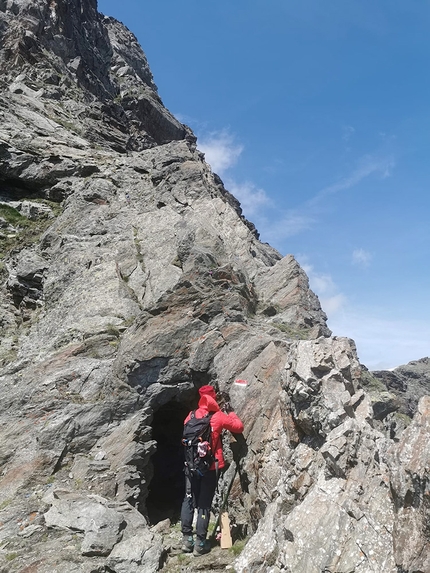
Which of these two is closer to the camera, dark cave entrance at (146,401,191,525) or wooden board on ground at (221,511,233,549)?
wooden board on ground at (221,511,233,549)

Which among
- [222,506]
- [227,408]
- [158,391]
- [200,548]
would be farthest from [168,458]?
[200,548]

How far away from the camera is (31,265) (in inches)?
974

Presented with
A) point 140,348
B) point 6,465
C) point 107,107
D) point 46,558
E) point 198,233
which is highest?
point 107,107

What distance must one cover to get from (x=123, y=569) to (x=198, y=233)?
59.7 ft

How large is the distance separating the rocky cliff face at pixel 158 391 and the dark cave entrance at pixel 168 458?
0.10 metres

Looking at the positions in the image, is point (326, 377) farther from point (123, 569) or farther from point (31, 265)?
point (31, 265)

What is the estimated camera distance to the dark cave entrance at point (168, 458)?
1806cm

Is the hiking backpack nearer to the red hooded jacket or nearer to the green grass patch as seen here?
the red hooded jacket

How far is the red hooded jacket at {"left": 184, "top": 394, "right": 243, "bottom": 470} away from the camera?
11039 millimetres

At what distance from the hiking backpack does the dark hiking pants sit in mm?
257

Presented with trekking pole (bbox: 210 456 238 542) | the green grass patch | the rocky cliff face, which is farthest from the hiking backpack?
the green grass patch


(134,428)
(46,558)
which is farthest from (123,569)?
(134,428)

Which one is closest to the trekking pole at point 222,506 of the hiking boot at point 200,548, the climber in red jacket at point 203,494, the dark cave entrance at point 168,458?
the hiking boot at point 200,548

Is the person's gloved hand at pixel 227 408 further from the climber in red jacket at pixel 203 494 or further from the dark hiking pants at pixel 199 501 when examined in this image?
the dark hiking pants at pixel 199 501
